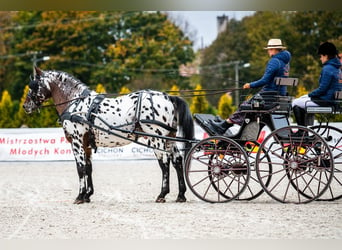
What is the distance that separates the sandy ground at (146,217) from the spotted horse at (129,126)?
0.44 m

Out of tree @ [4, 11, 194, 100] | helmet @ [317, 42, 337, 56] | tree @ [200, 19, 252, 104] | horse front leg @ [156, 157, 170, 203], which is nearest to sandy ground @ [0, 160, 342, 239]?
horse front leg @ [156, 157, 170, 203]

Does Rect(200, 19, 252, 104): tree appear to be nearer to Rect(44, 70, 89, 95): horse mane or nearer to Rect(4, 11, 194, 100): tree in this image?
Rect(4, 11, 194, 100): tree

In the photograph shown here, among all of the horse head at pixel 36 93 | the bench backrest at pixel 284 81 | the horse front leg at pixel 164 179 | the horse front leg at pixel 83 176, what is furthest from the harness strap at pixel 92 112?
the bench backrest at pixel 284 81

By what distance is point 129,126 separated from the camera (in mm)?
7758

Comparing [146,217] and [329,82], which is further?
[329,82]

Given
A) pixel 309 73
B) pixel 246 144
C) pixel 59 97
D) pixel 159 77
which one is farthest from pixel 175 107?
pixel 159 77

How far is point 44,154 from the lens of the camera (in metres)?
13.9

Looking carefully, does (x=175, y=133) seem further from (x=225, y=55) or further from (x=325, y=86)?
(x=225, y=55)

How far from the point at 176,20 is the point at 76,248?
29866mm

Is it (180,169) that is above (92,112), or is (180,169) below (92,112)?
below

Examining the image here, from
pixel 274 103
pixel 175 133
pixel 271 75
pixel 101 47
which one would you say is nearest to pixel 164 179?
pixel 175 133

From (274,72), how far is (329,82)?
0.63 meters

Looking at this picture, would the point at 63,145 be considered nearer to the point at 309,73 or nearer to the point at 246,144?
the point at 246,144

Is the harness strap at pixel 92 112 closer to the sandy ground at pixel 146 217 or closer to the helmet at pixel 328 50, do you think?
the sandy ground at pixel 146 217
